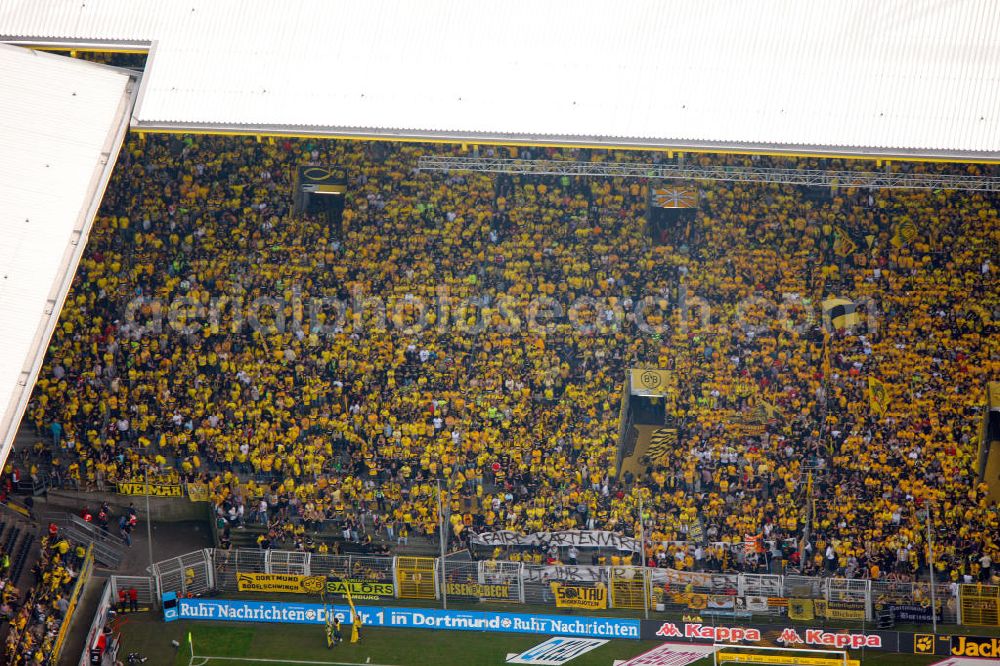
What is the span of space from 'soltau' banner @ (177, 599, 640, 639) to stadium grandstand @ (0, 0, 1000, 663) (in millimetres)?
890

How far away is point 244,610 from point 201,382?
7.17m

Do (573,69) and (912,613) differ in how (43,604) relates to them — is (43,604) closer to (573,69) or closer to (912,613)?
(573,69)

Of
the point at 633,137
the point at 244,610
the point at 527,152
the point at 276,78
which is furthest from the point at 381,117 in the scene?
the point at 244,610

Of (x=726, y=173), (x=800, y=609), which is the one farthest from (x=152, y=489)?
(x=726, y=173)

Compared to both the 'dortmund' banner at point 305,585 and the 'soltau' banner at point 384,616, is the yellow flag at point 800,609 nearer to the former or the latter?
the 'soltau' banner at point 384,616

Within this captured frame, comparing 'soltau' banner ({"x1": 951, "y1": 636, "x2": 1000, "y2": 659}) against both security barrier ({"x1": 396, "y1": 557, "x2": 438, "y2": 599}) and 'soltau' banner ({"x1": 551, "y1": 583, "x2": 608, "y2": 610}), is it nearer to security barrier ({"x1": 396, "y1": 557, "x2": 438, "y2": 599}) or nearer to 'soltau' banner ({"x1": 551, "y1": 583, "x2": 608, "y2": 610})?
'soltau' banner ({"x1": 551, "y1": 583, "x2": 608, "y2": 610})

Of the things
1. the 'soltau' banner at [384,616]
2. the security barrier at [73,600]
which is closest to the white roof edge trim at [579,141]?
the security barrier at [73,600]

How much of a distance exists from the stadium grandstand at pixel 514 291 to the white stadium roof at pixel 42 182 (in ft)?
0.28

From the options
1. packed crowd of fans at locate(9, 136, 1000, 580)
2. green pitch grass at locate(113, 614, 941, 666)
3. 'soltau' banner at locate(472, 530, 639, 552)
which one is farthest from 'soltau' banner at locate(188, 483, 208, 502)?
'soltau' banner at locate(472, 530, 639, 552)

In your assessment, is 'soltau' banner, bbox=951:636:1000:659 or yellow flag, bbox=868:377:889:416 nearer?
'soltau' banner, bbox=951:636:1000:659

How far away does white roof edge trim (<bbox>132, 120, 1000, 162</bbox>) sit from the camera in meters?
34.3

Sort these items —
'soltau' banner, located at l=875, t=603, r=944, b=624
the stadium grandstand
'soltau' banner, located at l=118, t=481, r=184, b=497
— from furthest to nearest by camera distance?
'soltau' banner, located at l=118, t=481, r=184, b=497 → 'soltau' banner, located at l=875, t=603, r=944, b=624 → the stadium grandstand

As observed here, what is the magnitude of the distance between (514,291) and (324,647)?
1216 cm

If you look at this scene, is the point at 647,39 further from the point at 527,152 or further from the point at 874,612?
the point at 874,612
